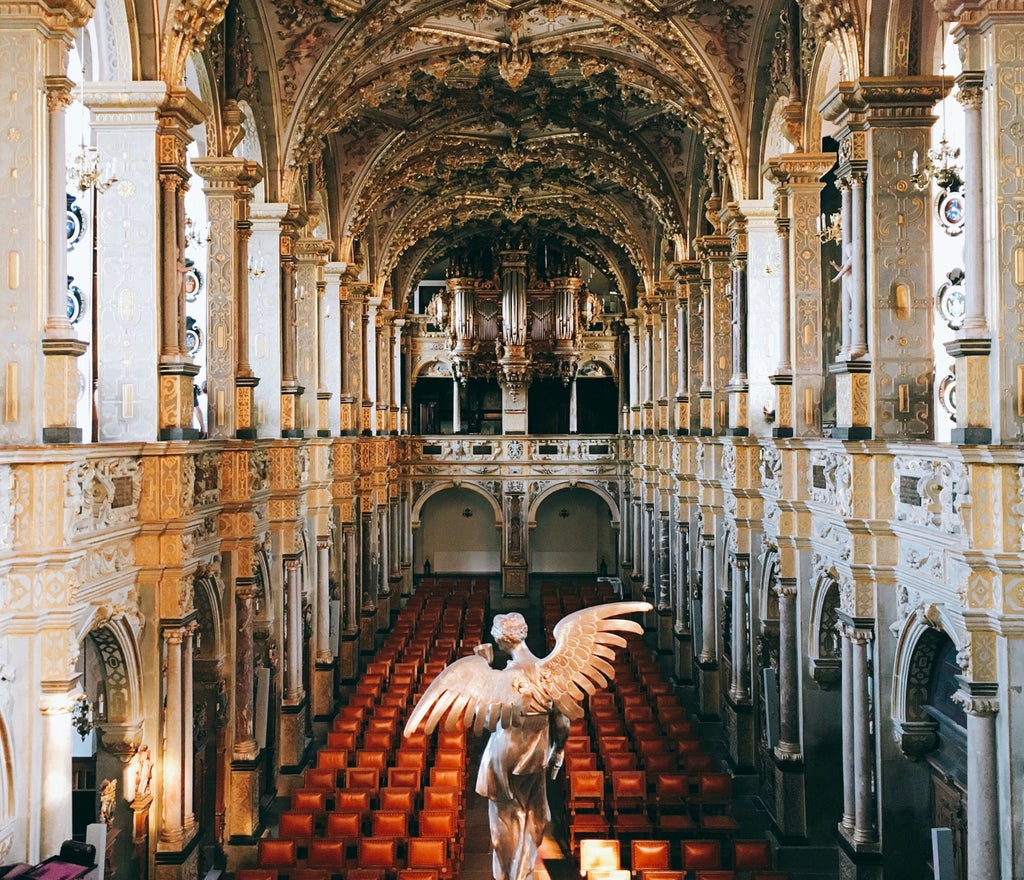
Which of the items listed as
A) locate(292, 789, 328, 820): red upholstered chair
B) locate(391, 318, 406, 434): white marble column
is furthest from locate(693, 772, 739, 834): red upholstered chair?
locate(391, 318, 406, 434): white marble column

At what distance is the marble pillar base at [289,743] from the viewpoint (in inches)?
691

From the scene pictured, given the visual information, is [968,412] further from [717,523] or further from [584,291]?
[584,291]


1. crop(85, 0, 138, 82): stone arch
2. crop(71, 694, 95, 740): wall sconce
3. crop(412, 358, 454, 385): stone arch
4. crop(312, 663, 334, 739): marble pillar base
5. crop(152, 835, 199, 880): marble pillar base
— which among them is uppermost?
crop(85, 0, 138, 82): stone arch

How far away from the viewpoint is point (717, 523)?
18766 mm

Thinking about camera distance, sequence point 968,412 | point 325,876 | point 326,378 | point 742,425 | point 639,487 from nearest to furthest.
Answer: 1. point 968,412
2. point 325,876
3. point 742,425
4. point 326,378
5. point 639,487

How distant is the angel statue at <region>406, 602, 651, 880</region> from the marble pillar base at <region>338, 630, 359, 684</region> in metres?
15.4

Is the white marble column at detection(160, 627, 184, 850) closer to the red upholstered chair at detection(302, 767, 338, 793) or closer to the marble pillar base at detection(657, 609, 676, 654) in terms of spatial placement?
the red upholstered chair at detection(302, 767, 338, 793)

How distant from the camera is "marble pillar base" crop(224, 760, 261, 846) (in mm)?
14516

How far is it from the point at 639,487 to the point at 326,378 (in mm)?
11964

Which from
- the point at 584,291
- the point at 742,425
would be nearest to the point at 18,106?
the point at 742,425

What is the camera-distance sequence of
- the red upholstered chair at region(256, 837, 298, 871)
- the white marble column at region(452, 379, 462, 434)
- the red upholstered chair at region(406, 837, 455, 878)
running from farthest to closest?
the white marble column at region(452, 379, 462, 434)
the red upholstered chair at region(256, 837, 298, 871)
the red upholstered chair at region(406, 837, 455, 878)

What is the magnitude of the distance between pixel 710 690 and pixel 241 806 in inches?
371

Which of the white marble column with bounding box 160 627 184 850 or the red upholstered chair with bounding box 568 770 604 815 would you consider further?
the red upholstered chair with bounding box 568 770 604 815

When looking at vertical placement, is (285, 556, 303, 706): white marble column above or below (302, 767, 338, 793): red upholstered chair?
above
